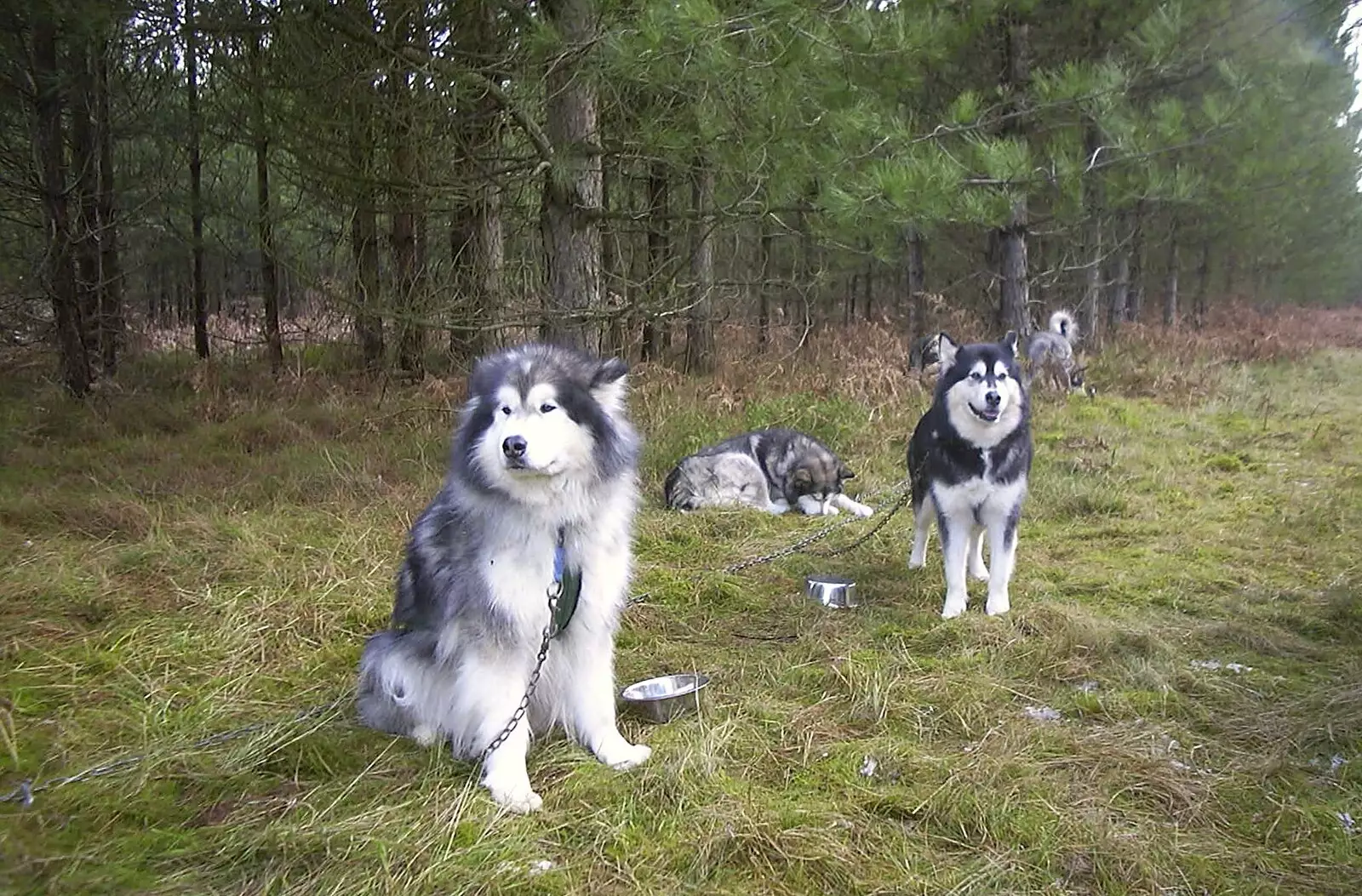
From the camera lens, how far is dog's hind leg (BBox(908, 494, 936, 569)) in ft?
17.6

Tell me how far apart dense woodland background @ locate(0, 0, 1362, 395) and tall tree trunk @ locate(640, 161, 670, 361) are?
0.05m

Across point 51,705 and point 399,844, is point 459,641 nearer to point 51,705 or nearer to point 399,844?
point 399,844

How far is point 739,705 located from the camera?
3.55m

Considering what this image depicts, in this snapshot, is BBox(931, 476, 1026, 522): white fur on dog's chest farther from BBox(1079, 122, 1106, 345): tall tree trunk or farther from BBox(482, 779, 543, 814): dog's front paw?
BBox(1079, 122, 1106, 345): tall tree trunk

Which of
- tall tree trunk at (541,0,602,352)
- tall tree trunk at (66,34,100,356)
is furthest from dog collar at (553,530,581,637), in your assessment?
tall tree trunk at (66,34,100,356)

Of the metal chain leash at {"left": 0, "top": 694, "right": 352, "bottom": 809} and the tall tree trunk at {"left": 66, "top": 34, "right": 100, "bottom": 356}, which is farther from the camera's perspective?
the tall tree trunk at {"left": 66, "top": 34, "right": 100, "bottom": 356}

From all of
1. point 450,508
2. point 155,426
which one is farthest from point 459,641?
point 155,426

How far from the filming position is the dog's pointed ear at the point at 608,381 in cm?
319

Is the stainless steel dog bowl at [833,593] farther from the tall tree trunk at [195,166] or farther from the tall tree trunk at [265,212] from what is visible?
the tall tree trunk at [195,166]

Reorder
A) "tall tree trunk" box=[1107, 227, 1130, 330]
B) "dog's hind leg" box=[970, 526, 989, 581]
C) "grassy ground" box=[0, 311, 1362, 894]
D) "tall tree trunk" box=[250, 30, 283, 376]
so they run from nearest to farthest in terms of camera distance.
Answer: "grassy ground" box=[0, 311, 1362, 894] → "dog's hind leg" box=[970, 526, 989, 581] → "tall tree trunk" box=[250, 30, 283, 376] → "tall tree trunk" box=[1107, 227, 1130, 330]

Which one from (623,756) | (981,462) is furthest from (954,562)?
(623,756)

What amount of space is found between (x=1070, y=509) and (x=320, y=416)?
6722 millimetres

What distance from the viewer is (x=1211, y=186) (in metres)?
12.1

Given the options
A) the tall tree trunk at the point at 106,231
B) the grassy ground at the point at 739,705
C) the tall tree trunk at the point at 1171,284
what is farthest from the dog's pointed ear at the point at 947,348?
the tall tree trunk at the point at 1171,284
